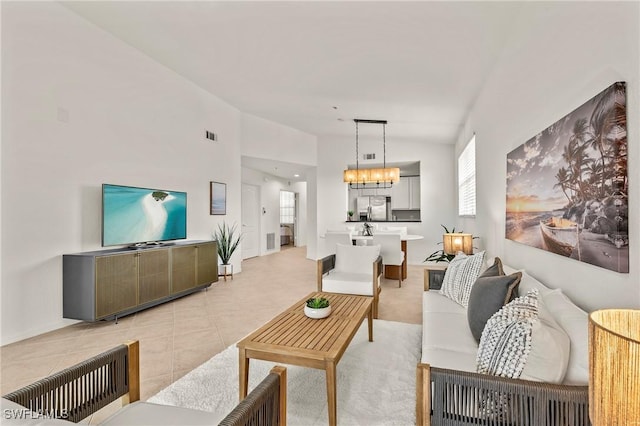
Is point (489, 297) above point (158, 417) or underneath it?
above

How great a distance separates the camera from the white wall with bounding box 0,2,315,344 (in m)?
2.90

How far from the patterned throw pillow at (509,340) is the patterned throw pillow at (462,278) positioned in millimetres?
1228

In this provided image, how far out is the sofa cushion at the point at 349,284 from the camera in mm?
3553

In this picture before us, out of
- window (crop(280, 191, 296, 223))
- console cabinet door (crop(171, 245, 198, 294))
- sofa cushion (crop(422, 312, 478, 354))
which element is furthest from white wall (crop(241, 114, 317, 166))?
sofa cushion (crop(422, 312, 478, 354))

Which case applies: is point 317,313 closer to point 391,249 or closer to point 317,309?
point 317,309

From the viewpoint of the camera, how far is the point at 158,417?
1.16 m

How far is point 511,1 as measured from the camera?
240 cm

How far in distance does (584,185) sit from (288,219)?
10.1m

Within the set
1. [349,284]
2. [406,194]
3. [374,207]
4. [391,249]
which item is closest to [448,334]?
[349,284]

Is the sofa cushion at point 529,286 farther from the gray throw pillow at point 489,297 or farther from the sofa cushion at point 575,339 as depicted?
the sofa cushion at point 575,339

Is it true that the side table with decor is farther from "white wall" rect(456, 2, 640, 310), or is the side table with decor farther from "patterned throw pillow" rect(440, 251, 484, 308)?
"white wall" rect(456, 2, 640, 310)

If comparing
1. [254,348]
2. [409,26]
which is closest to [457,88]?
[409,26]

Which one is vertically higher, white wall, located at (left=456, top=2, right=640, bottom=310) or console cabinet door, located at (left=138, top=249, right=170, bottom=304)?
white wall, located at (left=456, top=2, right=640, bottom=310)

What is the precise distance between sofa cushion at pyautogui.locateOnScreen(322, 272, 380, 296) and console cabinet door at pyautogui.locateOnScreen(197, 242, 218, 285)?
80.5 inches
